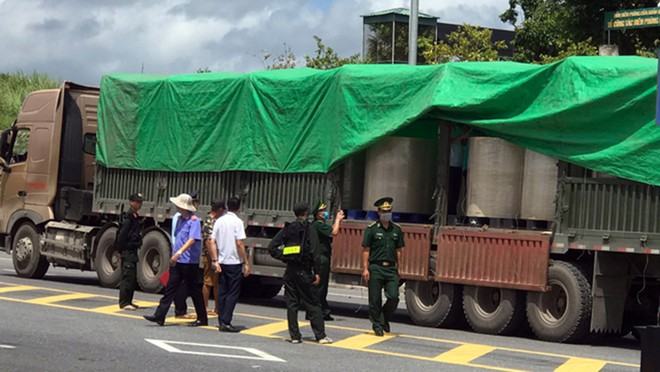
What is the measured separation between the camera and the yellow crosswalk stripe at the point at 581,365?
41.5ft

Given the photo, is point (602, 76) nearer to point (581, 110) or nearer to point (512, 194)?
point (581, 110)

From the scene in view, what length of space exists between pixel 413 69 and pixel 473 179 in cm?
182

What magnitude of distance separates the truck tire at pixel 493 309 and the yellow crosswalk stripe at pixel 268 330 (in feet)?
7.44

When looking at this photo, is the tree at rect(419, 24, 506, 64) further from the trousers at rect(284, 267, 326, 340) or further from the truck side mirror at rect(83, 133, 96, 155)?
the trousers at rect(284, 267, 326, 340)

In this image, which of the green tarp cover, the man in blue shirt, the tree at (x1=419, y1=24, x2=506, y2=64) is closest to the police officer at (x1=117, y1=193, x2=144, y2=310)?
the man in blue shirt

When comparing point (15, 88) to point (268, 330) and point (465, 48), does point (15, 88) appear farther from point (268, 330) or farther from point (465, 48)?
point (268, 330)

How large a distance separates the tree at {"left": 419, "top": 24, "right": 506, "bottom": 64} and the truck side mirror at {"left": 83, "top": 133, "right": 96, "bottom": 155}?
44.4 feet

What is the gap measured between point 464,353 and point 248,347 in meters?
2.48

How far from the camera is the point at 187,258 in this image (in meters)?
15.4

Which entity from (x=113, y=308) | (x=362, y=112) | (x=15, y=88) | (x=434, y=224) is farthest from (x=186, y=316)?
(x=15, y=88)

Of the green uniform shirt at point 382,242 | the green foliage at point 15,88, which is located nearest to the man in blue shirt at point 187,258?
the green uniform shirt at point 382,242

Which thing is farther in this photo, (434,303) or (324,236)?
(324,236)

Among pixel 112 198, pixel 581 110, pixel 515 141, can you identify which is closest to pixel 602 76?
pixel 581 110

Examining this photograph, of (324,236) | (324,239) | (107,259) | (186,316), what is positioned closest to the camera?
(186,316)
